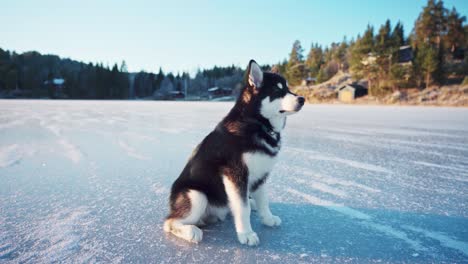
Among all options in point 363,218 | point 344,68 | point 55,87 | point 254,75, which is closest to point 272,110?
point 254,75

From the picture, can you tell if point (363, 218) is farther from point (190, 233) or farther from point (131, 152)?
point (131, 152)

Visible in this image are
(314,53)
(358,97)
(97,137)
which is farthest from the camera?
(314,53)

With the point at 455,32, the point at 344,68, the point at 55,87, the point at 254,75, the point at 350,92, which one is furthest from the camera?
the point at 55,87

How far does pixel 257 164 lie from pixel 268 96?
616 mm

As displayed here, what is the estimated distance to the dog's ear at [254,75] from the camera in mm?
2254

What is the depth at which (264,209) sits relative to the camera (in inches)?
95.3

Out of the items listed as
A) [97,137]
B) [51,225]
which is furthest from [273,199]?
[97,137]

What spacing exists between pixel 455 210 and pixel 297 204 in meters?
1.60

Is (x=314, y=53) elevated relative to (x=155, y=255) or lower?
elevated

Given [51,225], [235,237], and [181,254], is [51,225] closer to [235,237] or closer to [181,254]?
[181,254]

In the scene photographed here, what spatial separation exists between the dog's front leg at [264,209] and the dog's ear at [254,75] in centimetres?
91

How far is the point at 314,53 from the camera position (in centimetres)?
8594

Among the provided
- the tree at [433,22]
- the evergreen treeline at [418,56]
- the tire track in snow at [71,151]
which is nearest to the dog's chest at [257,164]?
the tire track in snow at [71,151]

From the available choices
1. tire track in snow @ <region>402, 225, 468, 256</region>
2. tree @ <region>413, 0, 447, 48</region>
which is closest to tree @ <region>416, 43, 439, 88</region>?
tree @ <region>413, 0, 447, 48</region>
